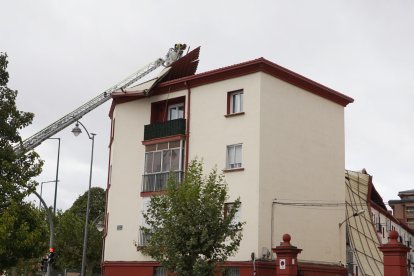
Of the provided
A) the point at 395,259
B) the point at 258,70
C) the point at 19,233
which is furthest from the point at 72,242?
the point at 395,259

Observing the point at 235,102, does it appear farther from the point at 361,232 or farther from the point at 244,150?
the point at 361,232

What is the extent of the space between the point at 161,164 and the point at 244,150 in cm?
560

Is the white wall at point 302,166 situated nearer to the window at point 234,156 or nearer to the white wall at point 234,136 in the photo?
the white wall at point 234,136

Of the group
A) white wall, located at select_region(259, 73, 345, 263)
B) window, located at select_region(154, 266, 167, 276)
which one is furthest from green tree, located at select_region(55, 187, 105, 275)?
white wall, located at select_region(259, 73, 345, 263)

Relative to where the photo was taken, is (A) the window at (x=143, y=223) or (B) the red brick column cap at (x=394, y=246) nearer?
(B) the red brick column cap at (x=394, y=246)

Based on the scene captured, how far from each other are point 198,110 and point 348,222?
1038cm

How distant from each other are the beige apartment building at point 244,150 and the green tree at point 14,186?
887 centimetres

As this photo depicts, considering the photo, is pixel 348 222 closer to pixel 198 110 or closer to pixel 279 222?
pixel 279 222

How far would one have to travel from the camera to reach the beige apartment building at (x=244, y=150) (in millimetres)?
31297

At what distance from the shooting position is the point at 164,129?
116 ft

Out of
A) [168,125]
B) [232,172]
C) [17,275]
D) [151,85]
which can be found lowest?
[17,275]

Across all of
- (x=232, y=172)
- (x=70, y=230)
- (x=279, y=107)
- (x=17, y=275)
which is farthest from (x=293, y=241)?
(x=17, y=275)

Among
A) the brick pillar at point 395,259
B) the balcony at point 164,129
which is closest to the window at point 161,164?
the balcony at point 164,129

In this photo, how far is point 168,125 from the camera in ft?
115
